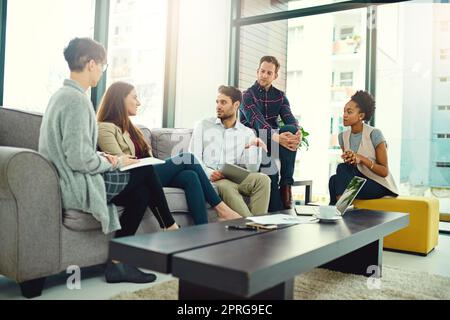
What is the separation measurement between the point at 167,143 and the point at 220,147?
0.43m

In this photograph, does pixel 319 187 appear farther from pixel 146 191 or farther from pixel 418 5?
pixel 146 191

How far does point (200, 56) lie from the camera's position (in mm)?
4688

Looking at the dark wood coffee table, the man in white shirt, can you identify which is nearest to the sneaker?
the dark wood coffee table

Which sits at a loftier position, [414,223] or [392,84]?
[392,84]

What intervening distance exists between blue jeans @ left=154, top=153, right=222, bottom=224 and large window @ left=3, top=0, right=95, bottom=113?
1.18 metres

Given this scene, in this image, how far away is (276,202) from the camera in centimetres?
319

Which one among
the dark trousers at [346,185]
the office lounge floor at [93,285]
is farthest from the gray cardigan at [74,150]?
the dark trousers at [346,185]

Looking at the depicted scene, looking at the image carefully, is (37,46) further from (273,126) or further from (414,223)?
(414,223)

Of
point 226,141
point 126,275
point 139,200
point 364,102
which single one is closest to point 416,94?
point 364,102

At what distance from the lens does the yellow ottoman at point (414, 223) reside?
2914mm

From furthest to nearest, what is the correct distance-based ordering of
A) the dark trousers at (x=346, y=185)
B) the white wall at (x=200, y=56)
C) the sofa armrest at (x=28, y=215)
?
the white wall at (x=200, y=56), the dark trousers at (x=346, y=185), the sofa armrest at (x=28, y=215)

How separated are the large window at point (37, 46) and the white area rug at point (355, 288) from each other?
73.1 inches

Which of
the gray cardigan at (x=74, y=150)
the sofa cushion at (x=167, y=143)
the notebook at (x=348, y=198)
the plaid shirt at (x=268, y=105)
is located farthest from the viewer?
the plaid shirt at (x=268, y=105)

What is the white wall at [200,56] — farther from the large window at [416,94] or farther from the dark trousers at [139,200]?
the dark trousers at [139,200]
